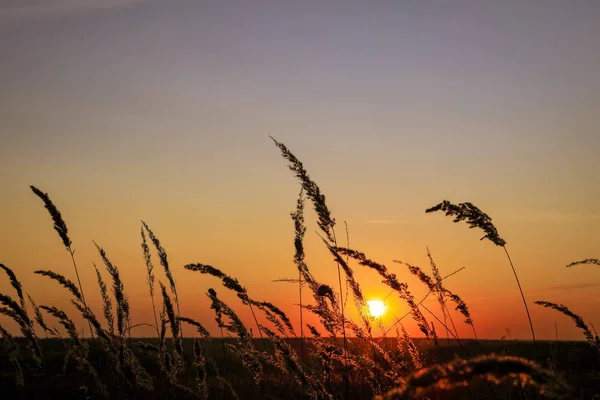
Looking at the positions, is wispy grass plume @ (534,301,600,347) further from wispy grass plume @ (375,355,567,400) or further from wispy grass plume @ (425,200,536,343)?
wispy grass plume @ (375,355,567,400)

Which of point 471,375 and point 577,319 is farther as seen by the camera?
point 577,319

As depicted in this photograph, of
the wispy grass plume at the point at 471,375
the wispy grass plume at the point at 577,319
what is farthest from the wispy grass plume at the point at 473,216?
the wispy grass plume at the point at 471,375

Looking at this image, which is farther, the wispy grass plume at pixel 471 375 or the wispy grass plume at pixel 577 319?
the wispy grass plume at pixel 577 319

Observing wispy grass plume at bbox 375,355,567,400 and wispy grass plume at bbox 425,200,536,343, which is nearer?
wispy grass plume at bbox 375,355,567,400

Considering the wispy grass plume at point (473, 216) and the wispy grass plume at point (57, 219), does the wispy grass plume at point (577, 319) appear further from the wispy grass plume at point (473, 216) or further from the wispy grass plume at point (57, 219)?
the wispy grass plume at point (57, 219)

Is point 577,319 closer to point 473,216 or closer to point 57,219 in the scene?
point 473,216

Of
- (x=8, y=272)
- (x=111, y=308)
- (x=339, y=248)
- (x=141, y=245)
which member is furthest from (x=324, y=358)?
(x=8, y=272)

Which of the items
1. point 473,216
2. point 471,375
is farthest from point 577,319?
point 471,375

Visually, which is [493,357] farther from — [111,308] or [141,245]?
[141,245]

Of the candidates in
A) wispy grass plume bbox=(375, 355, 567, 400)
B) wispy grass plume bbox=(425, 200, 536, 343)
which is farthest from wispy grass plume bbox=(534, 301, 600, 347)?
wispy grass plume bbox=(375, 355, 567, 400)

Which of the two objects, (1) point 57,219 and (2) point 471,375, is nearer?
(2) point 471,375

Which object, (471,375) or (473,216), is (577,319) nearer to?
(473,216)

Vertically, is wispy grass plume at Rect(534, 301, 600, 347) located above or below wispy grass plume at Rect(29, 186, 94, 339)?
below

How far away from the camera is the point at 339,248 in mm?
5027
